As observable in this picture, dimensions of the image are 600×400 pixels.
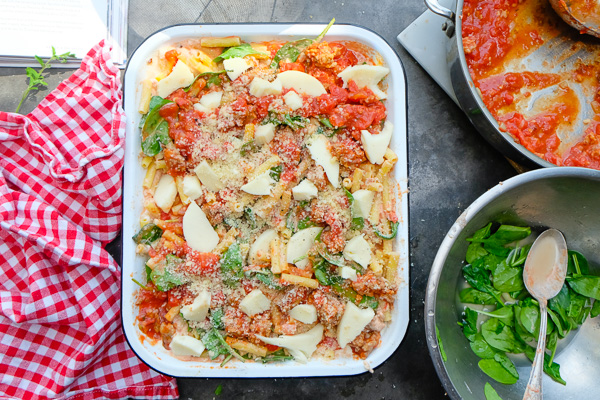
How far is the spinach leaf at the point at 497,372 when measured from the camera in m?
2.38

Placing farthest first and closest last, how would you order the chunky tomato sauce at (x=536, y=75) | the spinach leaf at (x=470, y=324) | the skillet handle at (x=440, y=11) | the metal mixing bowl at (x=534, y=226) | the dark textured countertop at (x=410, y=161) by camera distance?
the dark textured countertop at (x=410, y=161)
the chunky tomato sauce at (x=536, y=75)
the spinach leaf at (x=470, y=324)
the skillet handle at (x=440, y=11)
the metal mixing bowl at (x=534, y=226)

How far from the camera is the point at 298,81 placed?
2.29 metres

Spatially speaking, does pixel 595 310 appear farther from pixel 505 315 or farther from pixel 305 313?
pixel 305 313

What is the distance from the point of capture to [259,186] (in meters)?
2.23

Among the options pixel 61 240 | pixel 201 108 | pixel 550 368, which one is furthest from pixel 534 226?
pixel 61 240

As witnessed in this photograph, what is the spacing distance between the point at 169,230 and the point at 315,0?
1.58 metres

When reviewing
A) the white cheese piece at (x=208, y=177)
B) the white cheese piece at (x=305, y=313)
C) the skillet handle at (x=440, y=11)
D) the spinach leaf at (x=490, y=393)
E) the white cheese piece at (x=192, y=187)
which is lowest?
the spinach leaf at (x=490, y=393)

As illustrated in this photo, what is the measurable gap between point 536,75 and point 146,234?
2294mm

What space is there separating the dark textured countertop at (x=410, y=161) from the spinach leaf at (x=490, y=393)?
43 cm

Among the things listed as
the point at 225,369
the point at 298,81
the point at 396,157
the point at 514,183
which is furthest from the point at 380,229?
the point at 225,369

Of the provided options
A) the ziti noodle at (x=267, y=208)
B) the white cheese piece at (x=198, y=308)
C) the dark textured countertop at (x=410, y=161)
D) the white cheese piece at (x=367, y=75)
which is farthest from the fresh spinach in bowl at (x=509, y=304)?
the white cheese piece at (x=198, y=308)

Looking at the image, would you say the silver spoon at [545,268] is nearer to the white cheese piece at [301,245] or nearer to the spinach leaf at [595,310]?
the spinach leaf at [595,310]

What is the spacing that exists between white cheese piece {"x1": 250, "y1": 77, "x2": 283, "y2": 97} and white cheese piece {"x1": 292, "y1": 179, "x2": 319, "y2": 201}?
46 centimetres

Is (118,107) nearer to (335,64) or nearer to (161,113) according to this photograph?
(161,113)
